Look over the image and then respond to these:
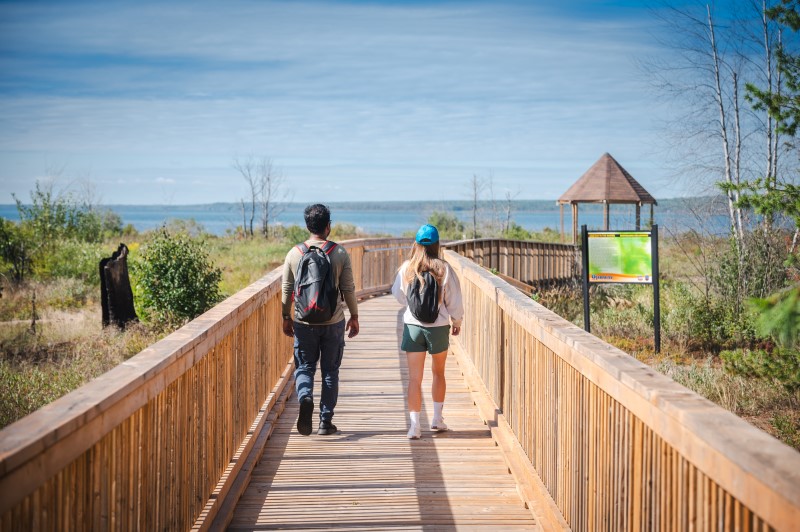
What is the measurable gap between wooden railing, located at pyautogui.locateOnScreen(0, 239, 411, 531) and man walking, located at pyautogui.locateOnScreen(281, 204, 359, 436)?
13.9 inches

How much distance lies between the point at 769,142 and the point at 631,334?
21.1 ft

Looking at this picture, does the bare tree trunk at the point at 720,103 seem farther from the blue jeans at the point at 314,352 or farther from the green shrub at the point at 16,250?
the green shrub at the point at 16,250

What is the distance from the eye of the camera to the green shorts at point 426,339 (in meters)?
5.91

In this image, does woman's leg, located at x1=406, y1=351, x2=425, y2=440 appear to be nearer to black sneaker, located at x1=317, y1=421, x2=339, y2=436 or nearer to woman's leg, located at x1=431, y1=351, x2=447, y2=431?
woman's leg, located at x1=431, y1=351, x2=447, y2=431

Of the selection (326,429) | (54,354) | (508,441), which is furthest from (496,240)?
(508,441)

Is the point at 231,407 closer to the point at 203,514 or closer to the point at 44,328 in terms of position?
the point at 203,514

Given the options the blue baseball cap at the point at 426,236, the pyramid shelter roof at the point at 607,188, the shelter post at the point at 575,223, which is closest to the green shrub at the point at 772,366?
the blue baseball cap at the point at 426,236

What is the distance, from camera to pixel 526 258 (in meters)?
22.1

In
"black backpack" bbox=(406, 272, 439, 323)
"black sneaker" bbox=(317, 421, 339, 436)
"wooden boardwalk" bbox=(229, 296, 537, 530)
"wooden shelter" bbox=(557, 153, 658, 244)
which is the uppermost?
"wooden shelter" bbox=(557, 153, 658, 244)

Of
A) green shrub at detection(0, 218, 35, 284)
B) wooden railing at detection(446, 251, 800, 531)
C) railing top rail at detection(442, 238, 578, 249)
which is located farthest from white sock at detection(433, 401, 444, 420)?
green shrub at detection(0, 218, 35, 284)

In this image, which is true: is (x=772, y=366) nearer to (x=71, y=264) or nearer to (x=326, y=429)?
(x=326, y=429)

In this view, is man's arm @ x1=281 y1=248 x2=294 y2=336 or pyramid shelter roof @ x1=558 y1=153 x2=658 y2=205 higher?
pyramid shelter roof @ x1=558 y1=153 x2=658 y2=205

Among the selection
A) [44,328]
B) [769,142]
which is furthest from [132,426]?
[769,142]

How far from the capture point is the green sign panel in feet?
39.0
